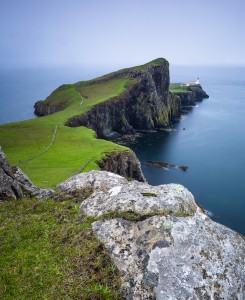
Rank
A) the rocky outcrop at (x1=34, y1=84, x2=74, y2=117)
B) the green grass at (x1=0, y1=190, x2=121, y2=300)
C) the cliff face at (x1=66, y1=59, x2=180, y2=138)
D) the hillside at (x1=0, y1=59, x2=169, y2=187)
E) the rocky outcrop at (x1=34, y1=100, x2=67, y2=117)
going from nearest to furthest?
the green grass at (x1=0, y1=190, x2=121, y2=300), the hillside at (x1=0, y1=59, x2=169, y2=187), the cliff face at (x1=66, y1=59, x2=180, y2=138), the rocky outcrop at (x1=34, y1=100, x2=67, y2=117), the rocky outcrop at (x1=34, y1=84, x2=74, y2=117)

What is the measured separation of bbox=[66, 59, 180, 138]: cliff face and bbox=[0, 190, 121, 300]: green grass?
336ft

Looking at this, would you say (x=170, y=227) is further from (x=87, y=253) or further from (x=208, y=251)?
(x=87, y=253)

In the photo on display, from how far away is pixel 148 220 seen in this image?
11438mm

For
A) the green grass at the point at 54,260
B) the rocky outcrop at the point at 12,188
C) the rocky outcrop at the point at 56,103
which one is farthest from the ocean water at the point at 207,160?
the green grass at the point at 54,260

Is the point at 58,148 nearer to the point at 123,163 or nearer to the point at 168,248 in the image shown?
the point at 123,163

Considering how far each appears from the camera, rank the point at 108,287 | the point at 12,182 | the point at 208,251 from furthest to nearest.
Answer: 1. the point at 12,182
2. the point at 208,251
3. the point at 108,287

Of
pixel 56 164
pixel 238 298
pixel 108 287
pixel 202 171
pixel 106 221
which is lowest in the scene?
pixel 202 171

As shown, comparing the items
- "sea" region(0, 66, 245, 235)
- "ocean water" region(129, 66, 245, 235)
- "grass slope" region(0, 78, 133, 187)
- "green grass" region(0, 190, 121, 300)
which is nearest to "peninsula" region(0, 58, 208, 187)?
"grass slope" region(0, 78, 133, 187)

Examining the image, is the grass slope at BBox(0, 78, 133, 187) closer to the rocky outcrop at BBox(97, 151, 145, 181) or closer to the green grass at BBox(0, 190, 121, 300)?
the rocky outcrop at BBox(97, 151, 145, 181)

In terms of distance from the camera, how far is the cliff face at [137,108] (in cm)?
13400

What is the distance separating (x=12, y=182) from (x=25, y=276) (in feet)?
29.3

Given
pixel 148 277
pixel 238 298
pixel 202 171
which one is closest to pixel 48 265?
pixel 148 277

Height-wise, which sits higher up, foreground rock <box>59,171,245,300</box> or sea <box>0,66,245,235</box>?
foreground rock <box>59,171,245,300</box>

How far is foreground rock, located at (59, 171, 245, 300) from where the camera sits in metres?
9.41
